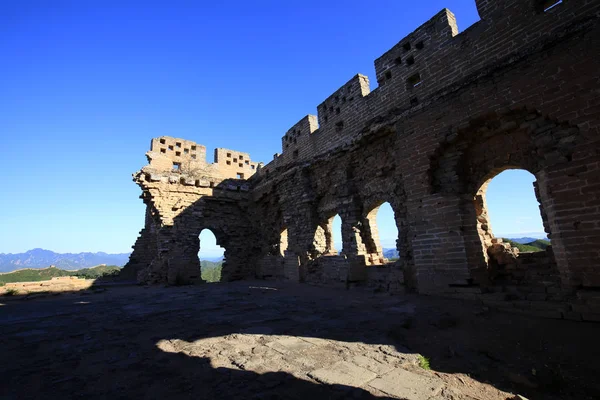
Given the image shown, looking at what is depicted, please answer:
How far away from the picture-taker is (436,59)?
23.3ft

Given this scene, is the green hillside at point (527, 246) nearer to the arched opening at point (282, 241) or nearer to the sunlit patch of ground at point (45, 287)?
the arched opening at point (282, 241)

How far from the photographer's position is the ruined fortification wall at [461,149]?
4.64 metres

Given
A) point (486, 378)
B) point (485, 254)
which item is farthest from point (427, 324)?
point (485, 254)

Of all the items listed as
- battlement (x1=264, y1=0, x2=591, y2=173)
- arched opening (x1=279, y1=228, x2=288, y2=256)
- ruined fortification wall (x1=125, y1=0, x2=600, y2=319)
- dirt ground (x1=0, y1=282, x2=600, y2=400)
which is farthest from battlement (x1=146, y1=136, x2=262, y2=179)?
dirt ground (x1=0, y1=282, x2=600, y2=400)

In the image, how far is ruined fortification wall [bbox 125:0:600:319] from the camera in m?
4.64

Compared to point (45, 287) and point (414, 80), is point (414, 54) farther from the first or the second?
point (45, 287)

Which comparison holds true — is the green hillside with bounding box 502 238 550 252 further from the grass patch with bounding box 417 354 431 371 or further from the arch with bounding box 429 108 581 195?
the grass patch with bounding box 417 354 431 371

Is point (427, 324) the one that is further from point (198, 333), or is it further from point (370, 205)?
point (370, 205)

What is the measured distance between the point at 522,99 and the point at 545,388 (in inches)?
196

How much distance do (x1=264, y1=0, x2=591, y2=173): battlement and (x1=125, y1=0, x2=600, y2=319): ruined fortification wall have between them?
25 millimetres

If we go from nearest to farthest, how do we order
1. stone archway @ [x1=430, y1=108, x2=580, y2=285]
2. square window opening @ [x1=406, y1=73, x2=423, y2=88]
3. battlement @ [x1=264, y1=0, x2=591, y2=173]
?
stone archway @ [x1=430, y1=108, x2=580, y2=285]
battlement @ [x1=264, y1=0, x2=591, y2=173]
square window opening @ [x1=406, y1=73, x2=423, y2=88]

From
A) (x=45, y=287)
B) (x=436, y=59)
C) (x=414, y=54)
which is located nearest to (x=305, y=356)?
(x=436, y=59)

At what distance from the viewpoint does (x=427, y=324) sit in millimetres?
4383

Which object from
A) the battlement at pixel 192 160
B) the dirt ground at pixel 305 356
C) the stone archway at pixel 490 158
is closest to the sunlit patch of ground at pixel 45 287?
the battlement at pixel 192 160
